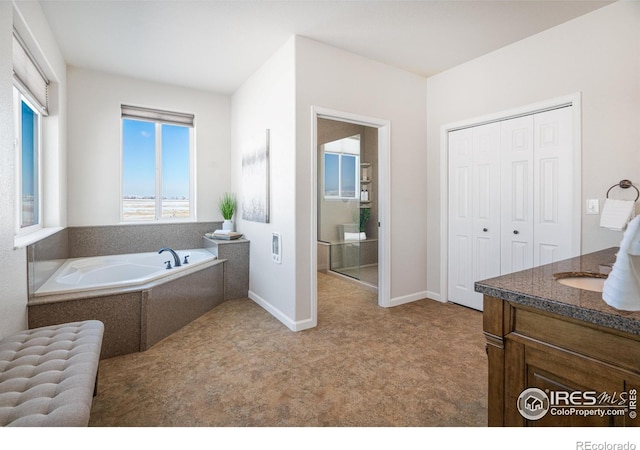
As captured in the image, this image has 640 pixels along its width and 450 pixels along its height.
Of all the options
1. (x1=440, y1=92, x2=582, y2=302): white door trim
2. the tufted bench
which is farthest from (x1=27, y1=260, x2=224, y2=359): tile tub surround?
(x1=440, y1=92, x2=582, y2=302): white door trim

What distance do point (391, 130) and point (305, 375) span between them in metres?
2.54

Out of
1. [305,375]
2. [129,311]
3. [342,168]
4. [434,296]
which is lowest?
[305,375]

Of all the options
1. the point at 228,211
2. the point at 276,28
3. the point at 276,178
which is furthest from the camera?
the point at 228,211

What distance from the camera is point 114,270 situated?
3.28 m

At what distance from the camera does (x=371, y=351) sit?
2373 millimetres

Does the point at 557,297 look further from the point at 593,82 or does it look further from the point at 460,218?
the point at 460,218

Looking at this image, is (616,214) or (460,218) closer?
(616,214)

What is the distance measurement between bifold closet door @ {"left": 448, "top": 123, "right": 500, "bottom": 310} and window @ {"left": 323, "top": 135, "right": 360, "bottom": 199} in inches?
70.5

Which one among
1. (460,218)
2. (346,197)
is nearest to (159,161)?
(346,197)

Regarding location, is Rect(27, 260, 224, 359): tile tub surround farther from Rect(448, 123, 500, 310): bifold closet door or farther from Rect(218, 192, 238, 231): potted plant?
Rect(448, 123, 500, 310): bifold closet door

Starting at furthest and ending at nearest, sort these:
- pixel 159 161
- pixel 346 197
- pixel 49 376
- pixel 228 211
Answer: pixel 346 197 → pixel 228 211 → pixel 159 161 → pixel 49 376

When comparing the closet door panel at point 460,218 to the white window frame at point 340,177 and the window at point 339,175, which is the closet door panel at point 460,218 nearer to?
the white window frame at point 340,177
